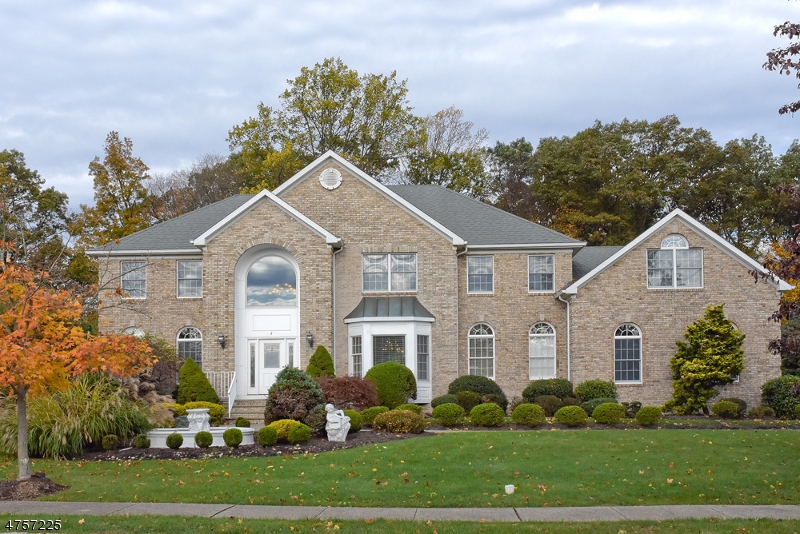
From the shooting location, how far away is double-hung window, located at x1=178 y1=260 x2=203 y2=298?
3028 cm

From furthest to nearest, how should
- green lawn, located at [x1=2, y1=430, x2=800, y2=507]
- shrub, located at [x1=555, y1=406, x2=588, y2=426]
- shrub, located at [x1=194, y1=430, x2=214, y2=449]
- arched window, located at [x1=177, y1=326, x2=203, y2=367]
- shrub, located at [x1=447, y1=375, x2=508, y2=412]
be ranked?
arched window, located at [x1=177, y1=326, x2=203, y2=367] → shrub, located at [x1=447, y1=375, x2=508, y2=412] → shrub, located at [x1=555, y1=406, x2=588, y2=426] → shrub, located at [x1=194, y1=430, x2=214, y2=449] → green lawn, located at [x1=2, y1=430, x2=800, y2=507]

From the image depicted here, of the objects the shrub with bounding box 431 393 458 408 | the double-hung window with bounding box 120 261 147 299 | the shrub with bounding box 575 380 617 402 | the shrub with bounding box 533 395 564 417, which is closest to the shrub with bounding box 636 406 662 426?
the shrub with bounding box 533 395 564 417

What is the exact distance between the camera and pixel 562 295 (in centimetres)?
2909

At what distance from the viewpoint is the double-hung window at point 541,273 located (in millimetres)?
30156

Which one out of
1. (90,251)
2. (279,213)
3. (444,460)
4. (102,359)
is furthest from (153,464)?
(90,251)

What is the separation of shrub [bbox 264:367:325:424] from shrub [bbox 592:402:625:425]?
24.5ft

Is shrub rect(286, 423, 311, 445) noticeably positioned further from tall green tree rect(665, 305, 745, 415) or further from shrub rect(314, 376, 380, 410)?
tall green tree rect(665, 305, 745, 415)

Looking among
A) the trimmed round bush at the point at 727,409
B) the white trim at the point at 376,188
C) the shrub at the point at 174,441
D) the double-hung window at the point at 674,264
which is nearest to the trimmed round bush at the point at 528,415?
the trimmed round bush at the point at 727,409

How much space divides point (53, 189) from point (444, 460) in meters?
43.0

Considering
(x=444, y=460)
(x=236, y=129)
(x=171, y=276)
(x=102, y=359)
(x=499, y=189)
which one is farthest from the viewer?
(x=499, y=189)

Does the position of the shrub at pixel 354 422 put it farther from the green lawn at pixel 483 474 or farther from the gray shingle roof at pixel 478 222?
the gray shingle roof at pixel 478 222

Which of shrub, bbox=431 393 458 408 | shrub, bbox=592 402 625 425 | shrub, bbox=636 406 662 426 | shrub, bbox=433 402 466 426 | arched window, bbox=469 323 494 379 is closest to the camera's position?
shrub, bbox=636 406 662 426

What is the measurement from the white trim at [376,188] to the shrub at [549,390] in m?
5.69

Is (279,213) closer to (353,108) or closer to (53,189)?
(353,108)
